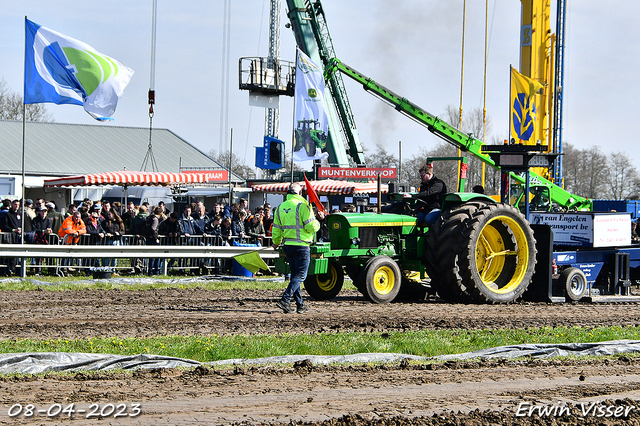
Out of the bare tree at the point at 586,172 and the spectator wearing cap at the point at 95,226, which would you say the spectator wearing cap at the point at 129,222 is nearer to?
the spectator wearing cap at the point at 95,226

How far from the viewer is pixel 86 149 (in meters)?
45.9

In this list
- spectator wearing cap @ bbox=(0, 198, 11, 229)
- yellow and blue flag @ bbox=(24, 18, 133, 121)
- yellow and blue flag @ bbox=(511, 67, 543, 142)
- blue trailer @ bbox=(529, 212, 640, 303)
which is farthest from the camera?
yellow and blue flag @ bbox=(511, 67, 543, 142)

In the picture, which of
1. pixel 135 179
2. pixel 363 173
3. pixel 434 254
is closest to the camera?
pixel 434 254

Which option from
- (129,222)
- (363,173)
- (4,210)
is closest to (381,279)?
(129,222)

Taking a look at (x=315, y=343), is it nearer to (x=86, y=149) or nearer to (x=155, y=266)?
(x=155, y=266)

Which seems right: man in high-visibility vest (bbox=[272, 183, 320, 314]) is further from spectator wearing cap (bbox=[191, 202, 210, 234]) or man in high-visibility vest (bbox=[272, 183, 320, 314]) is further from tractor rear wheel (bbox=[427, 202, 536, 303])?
spectator wearing cap (bbox=[191, 202, 210, 234])

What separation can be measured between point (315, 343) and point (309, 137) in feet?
39.9

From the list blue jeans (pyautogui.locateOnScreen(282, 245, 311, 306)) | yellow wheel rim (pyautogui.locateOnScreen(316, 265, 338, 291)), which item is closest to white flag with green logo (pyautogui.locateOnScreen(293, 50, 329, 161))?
yellow wheel rim (pyautogui.locateOnScreen(316, 265, 338, 291))

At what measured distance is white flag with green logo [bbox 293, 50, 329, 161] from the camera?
764 inches

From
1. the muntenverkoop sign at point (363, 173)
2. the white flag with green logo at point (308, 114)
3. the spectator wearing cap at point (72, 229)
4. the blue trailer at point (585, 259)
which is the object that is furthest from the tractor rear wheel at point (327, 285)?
the muntenverkoop sign at point (363, 173)

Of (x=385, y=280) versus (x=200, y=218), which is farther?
(x=200, y=218)

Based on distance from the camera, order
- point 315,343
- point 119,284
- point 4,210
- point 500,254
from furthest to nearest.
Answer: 1. point 4,210
2. point 119,284
3. point 500,254
4. point 315,343

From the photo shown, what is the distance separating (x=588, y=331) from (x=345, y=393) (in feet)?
14.8

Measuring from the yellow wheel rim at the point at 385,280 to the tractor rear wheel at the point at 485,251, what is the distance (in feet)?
2.49
